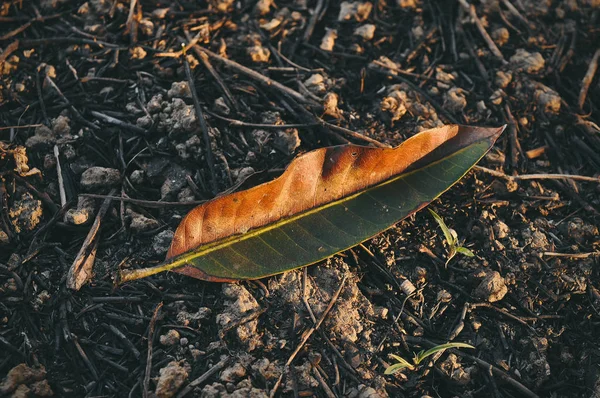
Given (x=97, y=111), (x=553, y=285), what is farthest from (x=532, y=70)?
(x=97, y=111)

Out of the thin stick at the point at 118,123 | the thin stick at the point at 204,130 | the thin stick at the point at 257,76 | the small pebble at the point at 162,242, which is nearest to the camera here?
the small pebble at the point at 162,242

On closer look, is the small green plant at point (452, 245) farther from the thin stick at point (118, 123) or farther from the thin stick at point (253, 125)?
the thin stick at point (118, 123)

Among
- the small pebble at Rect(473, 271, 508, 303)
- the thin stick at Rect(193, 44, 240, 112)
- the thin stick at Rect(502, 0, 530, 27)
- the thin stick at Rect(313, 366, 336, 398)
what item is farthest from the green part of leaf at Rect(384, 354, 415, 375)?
the thin stick at Rect(502, 0, 530, 27)

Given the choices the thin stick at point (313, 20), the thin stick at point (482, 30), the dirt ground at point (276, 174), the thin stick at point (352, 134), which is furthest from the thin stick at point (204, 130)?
Answer: the thin stick at point (482, 30)

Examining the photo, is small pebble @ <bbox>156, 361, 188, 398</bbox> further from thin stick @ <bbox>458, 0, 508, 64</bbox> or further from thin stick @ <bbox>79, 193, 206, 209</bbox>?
thin stick @ <bbox>458, 0, 508, 64</bbox>

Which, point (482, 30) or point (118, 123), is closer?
point (118, 123)

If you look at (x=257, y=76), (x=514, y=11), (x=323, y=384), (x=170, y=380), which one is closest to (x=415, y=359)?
(x=323, y=384)

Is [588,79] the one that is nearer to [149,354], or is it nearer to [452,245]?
[452,245]
